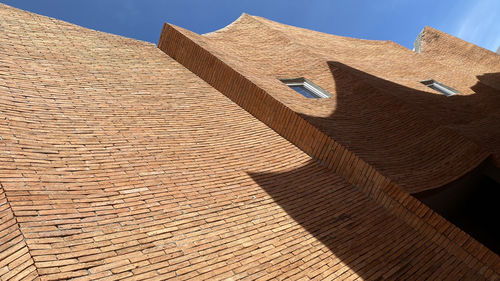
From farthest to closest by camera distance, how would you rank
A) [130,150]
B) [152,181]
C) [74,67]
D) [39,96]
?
[74,67]
[39,96]
[130,150]
[152,181]

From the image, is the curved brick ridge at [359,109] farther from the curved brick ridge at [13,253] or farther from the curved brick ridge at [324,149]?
the curved brick ridge at [13,253]

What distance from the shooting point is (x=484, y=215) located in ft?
31.1

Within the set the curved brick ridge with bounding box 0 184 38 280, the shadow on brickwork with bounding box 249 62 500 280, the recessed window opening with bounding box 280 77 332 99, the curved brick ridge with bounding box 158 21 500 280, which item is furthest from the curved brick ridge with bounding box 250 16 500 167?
the curved brick ridge with bounding box 0 184 38 280

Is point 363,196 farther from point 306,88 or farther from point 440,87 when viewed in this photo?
point 440,87

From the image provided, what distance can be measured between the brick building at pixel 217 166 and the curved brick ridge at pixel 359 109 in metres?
0.05

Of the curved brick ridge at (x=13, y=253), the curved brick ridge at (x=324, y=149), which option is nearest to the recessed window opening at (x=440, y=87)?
the curved brick ridge at (x=324, y=149)

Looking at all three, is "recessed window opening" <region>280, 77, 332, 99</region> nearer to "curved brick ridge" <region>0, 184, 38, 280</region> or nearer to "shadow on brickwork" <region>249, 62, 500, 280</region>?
"shadow on brickwork" <region>249, 62, 500, 280</region>

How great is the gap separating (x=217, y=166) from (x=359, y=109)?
3978 millimetres

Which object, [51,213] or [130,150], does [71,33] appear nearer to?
[130,150]

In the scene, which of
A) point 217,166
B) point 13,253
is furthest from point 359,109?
point 13,253

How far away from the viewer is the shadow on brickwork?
516 centimetres

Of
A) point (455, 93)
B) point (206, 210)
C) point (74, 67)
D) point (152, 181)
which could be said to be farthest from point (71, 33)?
point (455, 93)

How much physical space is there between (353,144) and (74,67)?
4788mm

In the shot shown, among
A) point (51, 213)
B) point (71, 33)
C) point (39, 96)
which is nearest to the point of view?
point (51, 213)
